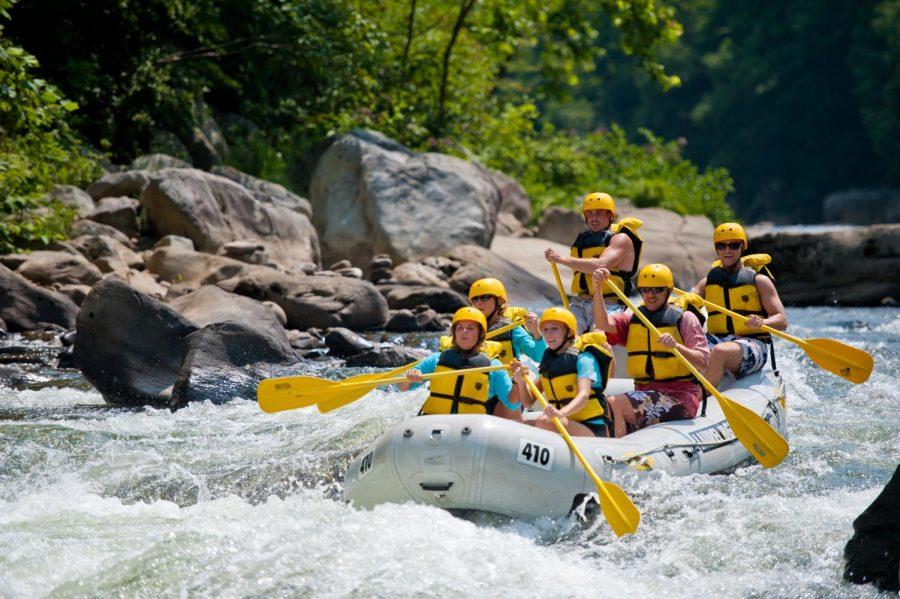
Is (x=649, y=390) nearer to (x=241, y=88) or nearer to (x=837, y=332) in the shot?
(x=837, y=332)

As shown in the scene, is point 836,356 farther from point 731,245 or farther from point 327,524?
point 327,524

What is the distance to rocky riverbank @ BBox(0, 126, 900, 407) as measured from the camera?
877 cm

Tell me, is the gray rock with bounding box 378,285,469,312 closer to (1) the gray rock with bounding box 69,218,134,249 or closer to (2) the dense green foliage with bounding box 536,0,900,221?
(1) the gray rock with bounding box 69,218,134,249

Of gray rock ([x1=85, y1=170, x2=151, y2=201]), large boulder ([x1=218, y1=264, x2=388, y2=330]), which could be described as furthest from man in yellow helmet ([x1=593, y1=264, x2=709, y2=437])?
gray rock ([x1=85, y1=170, x2=151, y2=201])

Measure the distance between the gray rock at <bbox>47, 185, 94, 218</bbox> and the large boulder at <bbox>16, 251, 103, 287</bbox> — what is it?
1331mm

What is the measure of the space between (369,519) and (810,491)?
2453 millimetres

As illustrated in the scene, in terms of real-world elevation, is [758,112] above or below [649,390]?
above

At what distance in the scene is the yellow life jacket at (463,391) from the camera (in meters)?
6.02

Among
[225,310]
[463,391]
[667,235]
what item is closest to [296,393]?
[463,391]

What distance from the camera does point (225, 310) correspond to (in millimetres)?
10156

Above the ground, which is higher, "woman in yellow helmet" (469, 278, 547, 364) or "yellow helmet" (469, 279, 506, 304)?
"yellow helmet" (469, 279, 506, 304)

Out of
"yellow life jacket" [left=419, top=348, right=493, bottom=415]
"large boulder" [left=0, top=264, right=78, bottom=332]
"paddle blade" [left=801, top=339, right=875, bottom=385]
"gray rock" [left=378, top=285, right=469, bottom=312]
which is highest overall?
"paddle blade" [left=801, top=339, right=875, bottom=385]

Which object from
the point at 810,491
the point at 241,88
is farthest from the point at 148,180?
the point at 810,491

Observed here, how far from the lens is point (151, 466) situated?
6.72 m
